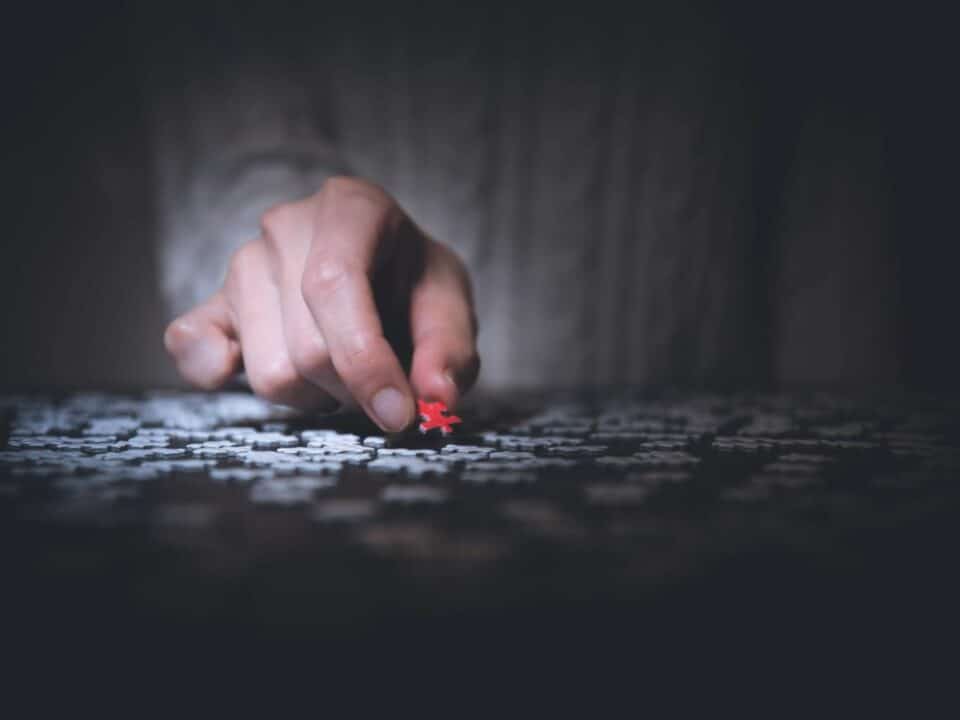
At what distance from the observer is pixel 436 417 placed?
1.05 meters

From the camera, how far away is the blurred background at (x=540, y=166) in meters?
2.74

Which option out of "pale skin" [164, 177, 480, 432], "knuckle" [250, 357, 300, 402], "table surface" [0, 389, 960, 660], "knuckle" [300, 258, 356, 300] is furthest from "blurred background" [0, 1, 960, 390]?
"table surface" [0, 389, 960, 660]

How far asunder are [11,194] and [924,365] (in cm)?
430

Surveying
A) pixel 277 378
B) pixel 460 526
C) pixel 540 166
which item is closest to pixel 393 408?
pixel 277 378

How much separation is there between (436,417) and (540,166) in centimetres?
217

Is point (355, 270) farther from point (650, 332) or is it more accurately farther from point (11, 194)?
point (11, 194)

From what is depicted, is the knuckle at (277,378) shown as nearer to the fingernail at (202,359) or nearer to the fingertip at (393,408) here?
the fingernail at (202,359)

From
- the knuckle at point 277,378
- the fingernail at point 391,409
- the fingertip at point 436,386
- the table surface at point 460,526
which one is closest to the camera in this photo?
the table surface at point 460,526

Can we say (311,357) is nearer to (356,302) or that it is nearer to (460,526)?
(356,302)

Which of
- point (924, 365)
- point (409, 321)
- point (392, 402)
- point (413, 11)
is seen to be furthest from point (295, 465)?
point (924, 365)

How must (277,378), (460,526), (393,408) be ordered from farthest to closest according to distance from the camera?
(277,378) → (393,408) → (460,526)

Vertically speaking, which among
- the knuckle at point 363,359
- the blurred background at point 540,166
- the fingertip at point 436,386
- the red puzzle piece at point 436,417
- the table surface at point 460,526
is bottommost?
the table surface at point 460,526

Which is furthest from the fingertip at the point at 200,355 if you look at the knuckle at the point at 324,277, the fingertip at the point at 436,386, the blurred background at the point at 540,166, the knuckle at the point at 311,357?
the blurred background at the point at 540,166

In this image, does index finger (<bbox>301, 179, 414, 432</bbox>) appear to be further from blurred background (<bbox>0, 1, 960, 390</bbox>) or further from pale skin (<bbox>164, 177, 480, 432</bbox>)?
blurred background (<bbox>0, 1, 960, 390</bbox>)
